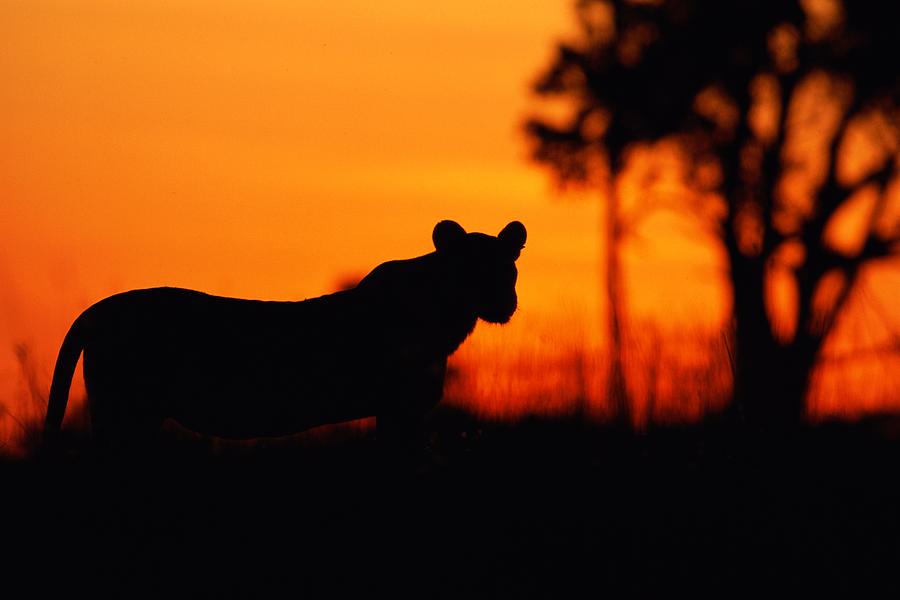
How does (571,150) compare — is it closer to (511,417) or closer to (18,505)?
(511,417)

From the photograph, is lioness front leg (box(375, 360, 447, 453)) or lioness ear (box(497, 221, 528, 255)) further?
lioness ear (box(497, 221, 528, 255))

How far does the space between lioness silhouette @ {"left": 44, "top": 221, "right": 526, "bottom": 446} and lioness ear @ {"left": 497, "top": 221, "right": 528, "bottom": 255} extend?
0.01m

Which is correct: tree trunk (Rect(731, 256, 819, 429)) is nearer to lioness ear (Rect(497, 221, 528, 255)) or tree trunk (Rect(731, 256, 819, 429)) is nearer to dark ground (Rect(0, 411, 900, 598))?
dark ground (Rect(0, 411, 900, 598))

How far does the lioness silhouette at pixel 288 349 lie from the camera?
22.9ft

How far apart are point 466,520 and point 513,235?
1600mm

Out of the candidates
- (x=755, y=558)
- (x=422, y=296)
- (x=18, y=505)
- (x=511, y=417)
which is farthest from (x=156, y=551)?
(x=511, y=417)

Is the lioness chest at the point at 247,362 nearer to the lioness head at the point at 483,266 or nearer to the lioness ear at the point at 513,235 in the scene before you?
the lioness head at the point at 483,266

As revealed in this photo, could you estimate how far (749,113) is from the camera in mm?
20406

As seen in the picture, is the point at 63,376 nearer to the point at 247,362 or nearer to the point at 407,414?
the point at 247,362

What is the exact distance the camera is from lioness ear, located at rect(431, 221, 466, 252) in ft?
23.8

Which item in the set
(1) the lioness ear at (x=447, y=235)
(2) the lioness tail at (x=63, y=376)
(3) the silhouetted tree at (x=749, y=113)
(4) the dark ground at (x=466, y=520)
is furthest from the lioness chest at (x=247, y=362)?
(3) the silhouetted tree at (x=749, y=113)

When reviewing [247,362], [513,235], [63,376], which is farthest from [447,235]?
[63,376]

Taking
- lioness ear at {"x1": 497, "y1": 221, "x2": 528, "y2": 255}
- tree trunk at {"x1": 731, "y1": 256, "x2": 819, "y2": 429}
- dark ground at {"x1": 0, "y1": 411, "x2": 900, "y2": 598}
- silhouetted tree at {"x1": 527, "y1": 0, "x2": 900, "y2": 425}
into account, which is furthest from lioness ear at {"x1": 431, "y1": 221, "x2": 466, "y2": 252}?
silhouetted tree at {"x1": 527, "y1": 0, "x2": 900, "y2": 425}

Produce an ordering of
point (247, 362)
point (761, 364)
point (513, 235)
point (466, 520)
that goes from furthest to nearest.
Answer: point (761, 364) → point (513, 235) → point (247, 362) → point (466, 520)
